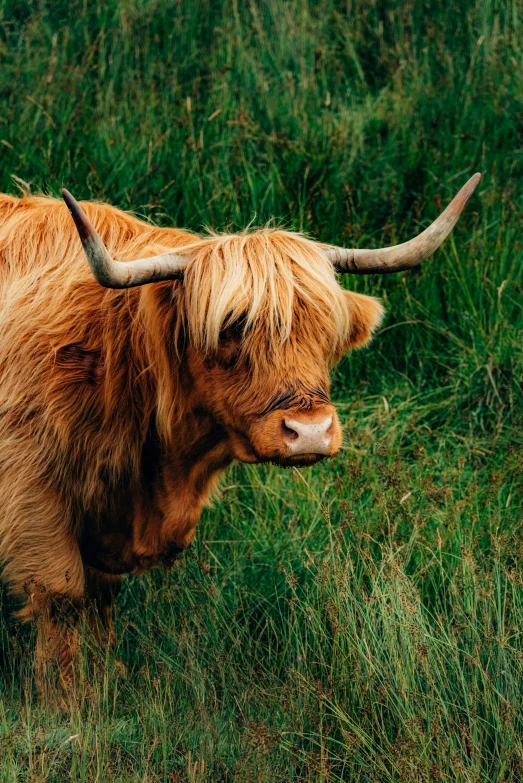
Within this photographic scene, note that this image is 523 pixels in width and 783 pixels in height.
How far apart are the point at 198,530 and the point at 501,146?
3.04 m

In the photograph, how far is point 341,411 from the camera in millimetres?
5117

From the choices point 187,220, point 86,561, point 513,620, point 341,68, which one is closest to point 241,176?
point 187,220

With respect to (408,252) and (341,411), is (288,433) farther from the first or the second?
(341,411)

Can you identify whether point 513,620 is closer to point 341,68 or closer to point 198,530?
point 198,530

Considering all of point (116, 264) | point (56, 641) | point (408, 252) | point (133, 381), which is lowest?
point (56, 641)

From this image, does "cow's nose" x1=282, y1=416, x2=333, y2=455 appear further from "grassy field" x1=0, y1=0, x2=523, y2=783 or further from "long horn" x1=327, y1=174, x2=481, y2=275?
"long horn" x1=327, y1=174, x2=481, y2=275

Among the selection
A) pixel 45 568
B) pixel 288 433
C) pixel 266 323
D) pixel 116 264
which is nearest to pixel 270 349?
pixel 266 323

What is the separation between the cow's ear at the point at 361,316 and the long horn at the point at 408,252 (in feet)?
0.62

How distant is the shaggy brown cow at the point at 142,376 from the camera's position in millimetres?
3264

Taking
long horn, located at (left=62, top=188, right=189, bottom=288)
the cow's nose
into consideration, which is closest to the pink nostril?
the cow's nose

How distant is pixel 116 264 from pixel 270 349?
0.55 meters

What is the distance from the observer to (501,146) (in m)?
6.03

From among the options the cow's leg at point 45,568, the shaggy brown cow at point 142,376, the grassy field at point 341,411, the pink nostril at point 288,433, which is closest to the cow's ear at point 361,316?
the shaggy brown cow at point 142,376

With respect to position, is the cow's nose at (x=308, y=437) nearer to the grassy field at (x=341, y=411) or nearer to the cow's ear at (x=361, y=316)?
the grassy field at (x=341, y=411)
